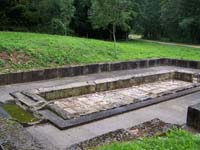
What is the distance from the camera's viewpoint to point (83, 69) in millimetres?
9156

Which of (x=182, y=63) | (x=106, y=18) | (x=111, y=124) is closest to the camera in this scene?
(x=111, y=124)

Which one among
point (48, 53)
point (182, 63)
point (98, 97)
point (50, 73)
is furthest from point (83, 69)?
point (182, 63)

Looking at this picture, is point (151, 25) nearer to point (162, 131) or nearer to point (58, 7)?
point (58, 7)

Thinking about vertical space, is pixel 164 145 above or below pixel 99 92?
above

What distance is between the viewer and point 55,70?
844 centimetres

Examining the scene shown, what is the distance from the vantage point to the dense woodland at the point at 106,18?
1219cm

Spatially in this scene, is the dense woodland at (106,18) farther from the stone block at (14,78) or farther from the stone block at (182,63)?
the stone block at (14,78)

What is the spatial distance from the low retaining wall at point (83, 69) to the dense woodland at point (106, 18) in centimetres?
205

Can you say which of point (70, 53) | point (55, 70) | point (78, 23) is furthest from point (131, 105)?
point (78, 23)

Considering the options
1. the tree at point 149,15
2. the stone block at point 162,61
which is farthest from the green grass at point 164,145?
the tree at point 149,15

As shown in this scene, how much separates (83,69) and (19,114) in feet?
13.6

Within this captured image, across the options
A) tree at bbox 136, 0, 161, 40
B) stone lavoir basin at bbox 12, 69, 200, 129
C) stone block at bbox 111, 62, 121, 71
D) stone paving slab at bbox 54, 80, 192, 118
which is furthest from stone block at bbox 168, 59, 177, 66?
tree at bbox 136, 0, 161, 40

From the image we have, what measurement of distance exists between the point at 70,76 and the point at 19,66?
5.31 ft

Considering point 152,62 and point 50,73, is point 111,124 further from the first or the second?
point 152,62
